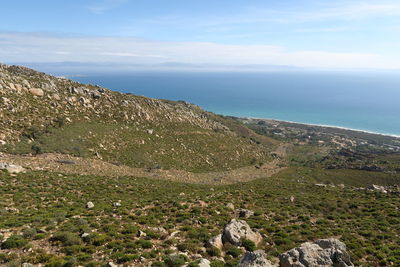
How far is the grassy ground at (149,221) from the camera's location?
12.8m

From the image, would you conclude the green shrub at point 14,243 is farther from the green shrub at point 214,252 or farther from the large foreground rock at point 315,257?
the large foreground rock at point 315,257

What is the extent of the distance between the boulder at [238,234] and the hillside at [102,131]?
30.1 m

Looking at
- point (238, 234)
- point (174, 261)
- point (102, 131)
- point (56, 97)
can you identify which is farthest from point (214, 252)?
point (56, 97)

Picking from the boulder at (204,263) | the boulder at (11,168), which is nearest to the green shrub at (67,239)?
the boulder at (204,263)

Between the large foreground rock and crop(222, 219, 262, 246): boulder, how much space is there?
13.0 ft

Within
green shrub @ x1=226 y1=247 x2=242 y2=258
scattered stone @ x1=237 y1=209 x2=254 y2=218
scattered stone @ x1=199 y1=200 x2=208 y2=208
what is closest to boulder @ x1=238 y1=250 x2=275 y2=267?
green shrub @ x1=226 y1=247 x2=242 y2=258

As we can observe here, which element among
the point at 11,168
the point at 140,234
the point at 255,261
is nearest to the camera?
the point at 255,261

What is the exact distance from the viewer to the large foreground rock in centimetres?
1135

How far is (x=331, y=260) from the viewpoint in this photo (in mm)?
11562

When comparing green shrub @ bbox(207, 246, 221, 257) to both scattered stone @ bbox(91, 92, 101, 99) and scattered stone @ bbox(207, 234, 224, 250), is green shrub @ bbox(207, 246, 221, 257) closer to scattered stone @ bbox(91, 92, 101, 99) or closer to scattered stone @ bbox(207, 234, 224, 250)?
scattered stone @ bbox(207, 234, 224, 250)

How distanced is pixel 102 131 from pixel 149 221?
3486 centimetres

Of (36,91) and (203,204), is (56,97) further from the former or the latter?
(203,204)

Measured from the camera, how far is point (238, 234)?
52.1 feet

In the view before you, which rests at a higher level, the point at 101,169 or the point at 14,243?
the point at 14,243
